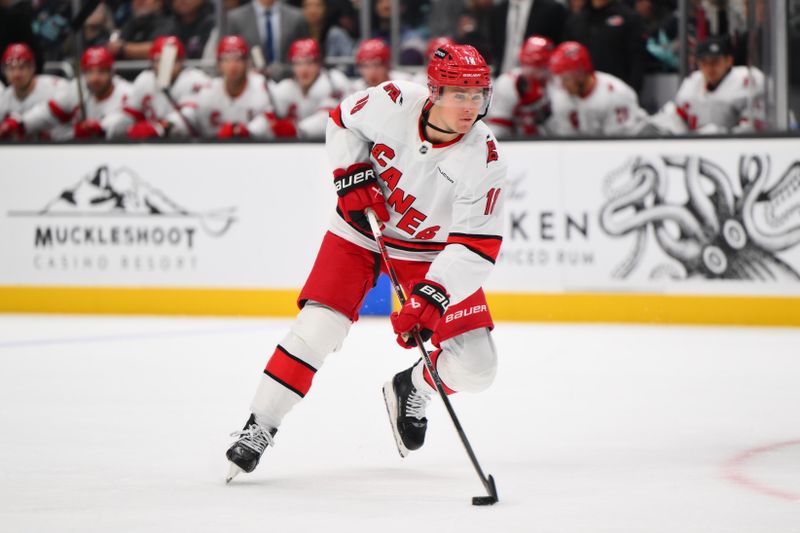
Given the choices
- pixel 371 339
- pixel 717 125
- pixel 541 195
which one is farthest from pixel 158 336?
pixel 717 125

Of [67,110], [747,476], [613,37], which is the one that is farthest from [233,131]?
[747,476]

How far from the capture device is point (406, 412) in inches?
147

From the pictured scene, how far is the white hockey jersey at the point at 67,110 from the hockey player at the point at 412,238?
17.8 ft

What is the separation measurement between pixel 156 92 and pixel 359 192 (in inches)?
215

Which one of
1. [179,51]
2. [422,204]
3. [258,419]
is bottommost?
[258,419]

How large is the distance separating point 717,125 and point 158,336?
340 centimetres

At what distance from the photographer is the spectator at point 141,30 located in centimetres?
920

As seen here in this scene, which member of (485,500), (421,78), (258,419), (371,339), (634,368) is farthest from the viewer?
(421,78)

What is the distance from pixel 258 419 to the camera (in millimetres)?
3418

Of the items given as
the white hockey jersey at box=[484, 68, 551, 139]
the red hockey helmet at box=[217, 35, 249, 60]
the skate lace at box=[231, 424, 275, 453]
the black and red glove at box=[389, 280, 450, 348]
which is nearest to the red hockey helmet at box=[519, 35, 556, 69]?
the white hockey jersey at box=[484, 68, 551, 139]

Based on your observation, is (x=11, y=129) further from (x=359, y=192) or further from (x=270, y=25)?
(x=359, y=192)

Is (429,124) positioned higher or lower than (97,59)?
lower

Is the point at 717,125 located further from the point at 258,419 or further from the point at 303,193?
the point at 258,419

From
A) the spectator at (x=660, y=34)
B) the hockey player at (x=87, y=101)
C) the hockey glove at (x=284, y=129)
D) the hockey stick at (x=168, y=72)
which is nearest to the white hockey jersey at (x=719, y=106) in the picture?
the spectator at (x=660, y=34)
